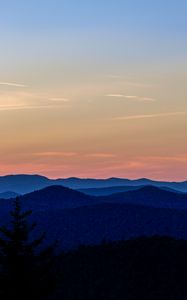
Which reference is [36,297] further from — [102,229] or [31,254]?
[102,229]

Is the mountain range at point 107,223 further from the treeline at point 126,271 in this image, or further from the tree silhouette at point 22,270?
the tree silhouette at point 22,270

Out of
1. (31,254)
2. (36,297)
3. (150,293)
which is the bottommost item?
(150,293)

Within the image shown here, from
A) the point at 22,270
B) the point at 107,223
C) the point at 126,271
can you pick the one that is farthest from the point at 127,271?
the point at 107,223

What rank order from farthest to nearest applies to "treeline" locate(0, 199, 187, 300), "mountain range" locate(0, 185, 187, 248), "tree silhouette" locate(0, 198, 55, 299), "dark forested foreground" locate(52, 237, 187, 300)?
"mountain range" locate(0, 185, 187, 248)
"dark forested foreground" locate(52, 237, 187, 300)
"treeline" locate(0, 199, 187, 300)
"tree silhouette" locate(0, 198, 55, 299)

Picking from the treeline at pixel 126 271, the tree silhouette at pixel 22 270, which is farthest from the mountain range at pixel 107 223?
the tree silhouette at pixel 22 270

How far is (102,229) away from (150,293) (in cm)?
7528

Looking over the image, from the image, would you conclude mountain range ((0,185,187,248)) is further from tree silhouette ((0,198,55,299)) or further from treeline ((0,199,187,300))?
tree silhouette ((0,198,55,299))

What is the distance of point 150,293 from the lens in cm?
6675

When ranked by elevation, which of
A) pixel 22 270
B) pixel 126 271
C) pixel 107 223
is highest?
pixel 107 223

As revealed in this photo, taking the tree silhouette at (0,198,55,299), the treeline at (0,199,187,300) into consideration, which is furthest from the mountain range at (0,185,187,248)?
the tree silhouette at (0,198,55,299)

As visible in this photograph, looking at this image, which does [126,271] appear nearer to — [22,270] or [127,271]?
[127,271]

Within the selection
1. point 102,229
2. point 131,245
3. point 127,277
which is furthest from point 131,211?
point 127,277

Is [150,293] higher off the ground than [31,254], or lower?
lower

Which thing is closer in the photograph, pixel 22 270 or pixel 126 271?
pixel 22 270
